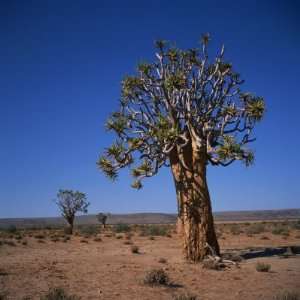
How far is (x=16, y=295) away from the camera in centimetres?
855

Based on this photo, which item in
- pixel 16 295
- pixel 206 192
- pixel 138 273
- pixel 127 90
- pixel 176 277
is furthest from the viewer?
pixel 127 90

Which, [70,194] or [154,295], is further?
[70,194]

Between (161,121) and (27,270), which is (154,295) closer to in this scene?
(27,270)

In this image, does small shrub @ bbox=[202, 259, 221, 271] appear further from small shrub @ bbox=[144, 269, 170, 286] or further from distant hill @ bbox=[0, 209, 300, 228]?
distant hill @ bbox=[0, 209, 300, 228]

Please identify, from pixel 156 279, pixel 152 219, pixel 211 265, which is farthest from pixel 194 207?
pixel 152 219

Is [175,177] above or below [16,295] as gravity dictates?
above

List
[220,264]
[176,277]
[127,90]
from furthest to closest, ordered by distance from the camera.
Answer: [127,90]
[220,264]
[176,277]

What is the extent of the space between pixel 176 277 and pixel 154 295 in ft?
7.44

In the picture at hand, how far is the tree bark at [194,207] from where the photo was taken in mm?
13320

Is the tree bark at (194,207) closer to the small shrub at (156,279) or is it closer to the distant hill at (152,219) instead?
the small shrub at (156,279)

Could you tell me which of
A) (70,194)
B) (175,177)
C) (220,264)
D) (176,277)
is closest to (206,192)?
(175,177)

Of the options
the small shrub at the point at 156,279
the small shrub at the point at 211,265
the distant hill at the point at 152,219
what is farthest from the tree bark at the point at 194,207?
the distant hill at the point at 152,219

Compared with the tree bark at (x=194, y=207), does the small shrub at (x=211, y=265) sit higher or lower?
lower

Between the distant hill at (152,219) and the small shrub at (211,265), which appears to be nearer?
the small shrub at (211,265)
